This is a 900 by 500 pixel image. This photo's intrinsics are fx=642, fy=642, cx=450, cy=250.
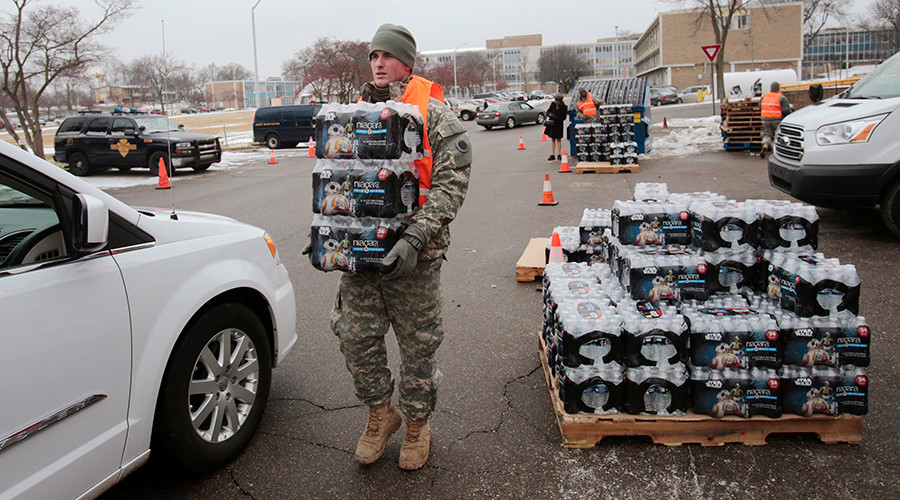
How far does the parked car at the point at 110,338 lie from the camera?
228 cm

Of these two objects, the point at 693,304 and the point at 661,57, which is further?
the point at 661,57

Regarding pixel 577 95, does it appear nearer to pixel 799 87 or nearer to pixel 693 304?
pixel 799 87

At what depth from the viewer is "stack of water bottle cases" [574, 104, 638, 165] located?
50.4ft

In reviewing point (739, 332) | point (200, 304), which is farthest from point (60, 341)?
point (739, 332)

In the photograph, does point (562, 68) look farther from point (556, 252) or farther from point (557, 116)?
point (556, 252)

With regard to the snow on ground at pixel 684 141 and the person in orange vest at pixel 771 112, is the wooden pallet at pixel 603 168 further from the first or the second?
the person in orange vest at pixel 771 112

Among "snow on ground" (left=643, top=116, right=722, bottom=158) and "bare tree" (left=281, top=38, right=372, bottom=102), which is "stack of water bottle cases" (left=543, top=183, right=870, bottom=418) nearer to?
"snow on ground" (left=643, top=116, right=722, bottom=158)

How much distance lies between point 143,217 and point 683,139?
20721 mm

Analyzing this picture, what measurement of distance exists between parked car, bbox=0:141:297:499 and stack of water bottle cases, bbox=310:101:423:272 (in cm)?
67

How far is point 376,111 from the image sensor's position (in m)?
2.96

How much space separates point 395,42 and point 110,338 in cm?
182

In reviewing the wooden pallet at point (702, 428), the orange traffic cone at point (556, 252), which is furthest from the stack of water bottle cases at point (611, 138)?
the wooden pallet at point (702, 428)

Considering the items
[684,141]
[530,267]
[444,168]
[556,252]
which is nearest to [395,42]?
[444,168]

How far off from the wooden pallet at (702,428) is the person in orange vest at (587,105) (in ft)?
44.9
